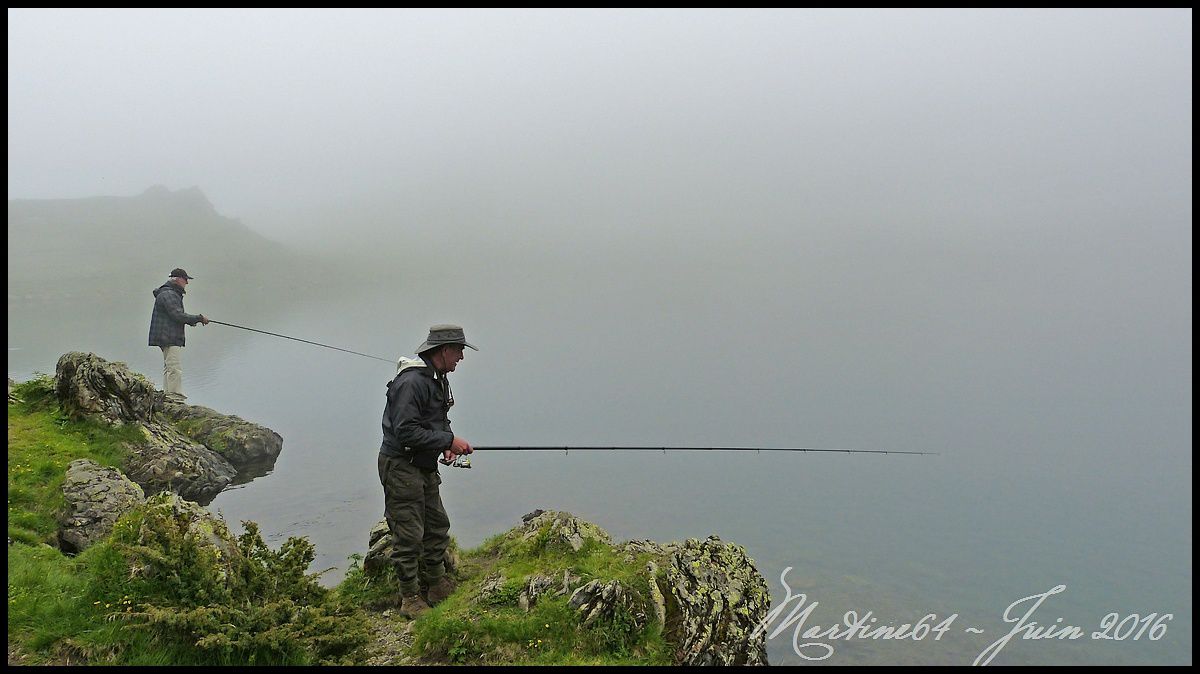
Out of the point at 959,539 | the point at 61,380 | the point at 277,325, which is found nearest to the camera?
the point at 61,380

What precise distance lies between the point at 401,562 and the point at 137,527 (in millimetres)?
2697

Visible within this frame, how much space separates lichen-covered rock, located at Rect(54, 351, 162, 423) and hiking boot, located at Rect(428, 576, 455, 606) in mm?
9110

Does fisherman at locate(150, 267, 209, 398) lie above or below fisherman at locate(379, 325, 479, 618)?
above

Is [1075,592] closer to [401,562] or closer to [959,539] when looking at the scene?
[959,539]

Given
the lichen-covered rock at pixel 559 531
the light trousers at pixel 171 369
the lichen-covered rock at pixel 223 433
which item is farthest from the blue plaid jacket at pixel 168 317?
the lichen-covered rock at pixel 559 531

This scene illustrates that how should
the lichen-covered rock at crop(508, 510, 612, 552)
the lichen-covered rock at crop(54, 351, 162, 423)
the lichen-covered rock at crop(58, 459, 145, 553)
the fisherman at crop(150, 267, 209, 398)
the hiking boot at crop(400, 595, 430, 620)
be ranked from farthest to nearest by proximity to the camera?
the fisherman at crop(150, 267, 209, 398)
the lichen-covered rock at crop(54, 351, 162, 423)
the lichen-covered rock at crop(508, 510, 612, 552)
the lichen-covered rock at crop(58, 459, 145, 553)
the hiking boot at crop(400, 595, 430, 620)

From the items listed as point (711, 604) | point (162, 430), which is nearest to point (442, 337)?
point (711, 604)

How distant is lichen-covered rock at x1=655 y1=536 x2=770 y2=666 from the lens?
7.73 metres

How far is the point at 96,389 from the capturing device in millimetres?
13750

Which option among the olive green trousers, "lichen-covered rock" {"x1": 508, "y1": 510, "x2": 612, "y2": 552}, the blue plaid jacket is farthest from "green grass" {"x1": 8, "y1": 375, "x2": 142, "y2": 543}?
"lichen-covered rock" {"x1": 508, "y1": 510, "x2": 612, "y2": 552}

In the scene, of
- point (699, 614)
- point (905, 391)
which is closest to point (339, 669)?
point (699, 614)

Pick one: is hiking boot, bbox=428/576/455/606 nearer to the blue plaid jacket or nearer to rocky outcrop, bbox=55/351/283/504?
rocky outcrop, bbox=55/351/283/504

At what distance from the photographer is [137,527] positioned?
7.20 meters

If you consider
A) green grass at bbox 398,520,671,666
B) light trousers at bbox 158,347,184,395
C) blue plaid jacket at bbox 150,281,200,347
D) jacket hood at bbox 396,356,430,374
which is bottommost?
green grass at bbox 398,520,671,666
